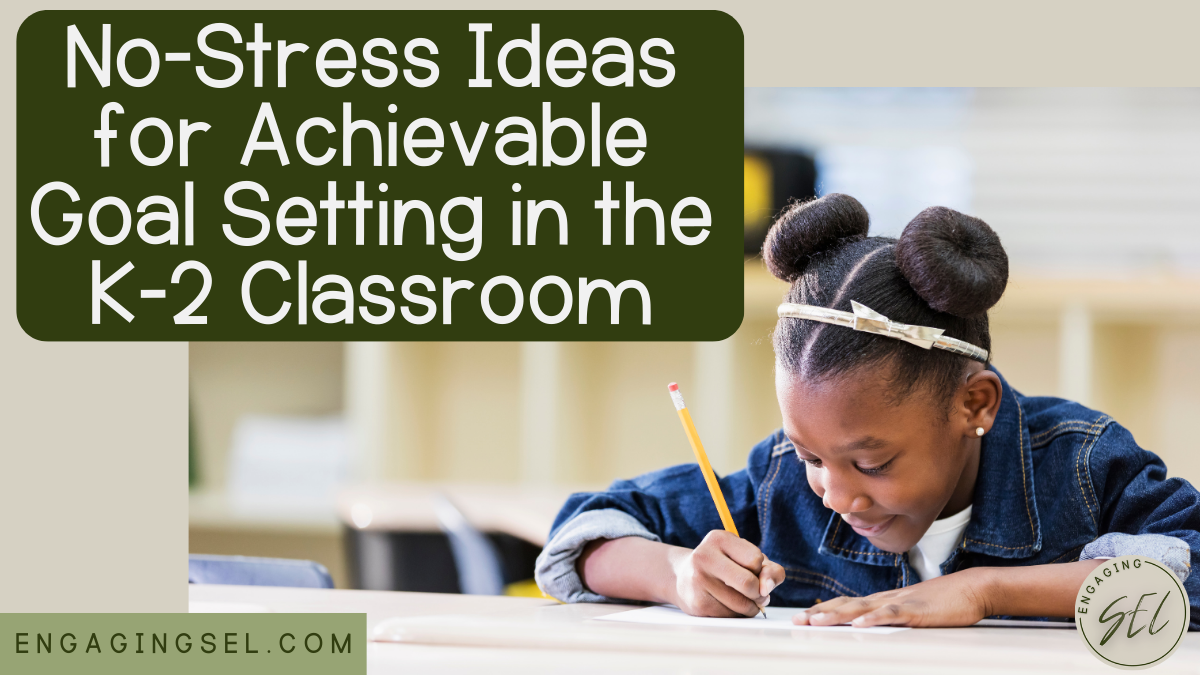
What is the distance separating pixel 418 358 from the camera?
3139 mm

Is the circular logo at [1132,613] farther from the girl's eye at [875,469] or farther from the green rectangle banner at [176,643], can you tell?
the green rectangle banner at [176,643]

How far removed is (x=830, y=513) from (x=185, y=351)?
0.68 metres

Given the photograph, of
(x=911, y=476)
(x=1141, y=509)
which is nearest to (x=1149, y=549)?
(x=1141, y=509)

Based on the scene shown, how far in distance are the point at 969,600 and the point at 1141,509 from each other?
0.67 ft

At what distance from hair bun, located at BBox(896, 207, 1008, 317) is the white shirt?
0.24m

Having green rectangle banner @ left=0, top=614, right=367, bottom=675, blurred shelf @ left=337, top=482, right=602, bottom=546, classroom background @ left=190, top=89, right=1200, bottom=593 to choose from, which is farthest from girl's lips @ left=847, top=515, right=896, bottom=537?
classroom background @ left=190, top=89, right=1200, bottom=593

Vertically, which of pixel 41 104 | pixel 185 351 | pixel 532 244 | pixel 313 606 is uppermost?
pixel 41 104

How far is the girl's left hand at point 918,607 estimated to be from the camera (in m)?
0.88

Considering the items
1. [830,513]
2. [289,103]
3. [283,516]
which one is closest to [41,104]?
[289,103]

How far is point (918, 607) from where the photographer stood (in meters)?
0.89

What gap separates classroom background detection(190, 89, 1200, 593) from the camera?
2.50m

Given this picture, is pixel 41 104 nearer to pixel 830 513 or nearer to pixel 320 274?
pixel 320 274

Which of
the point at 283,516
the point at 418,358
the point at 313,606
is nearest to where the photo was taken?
the point at 313,606

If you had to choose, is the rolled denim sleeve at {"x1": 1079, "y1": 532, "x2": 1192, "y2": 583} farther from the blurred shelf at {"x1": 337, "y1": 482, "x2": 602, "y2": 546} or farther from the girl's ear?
the blurred shelf at {"x1": 337, "y1": 482, "x2": 602, "y2": 546}
